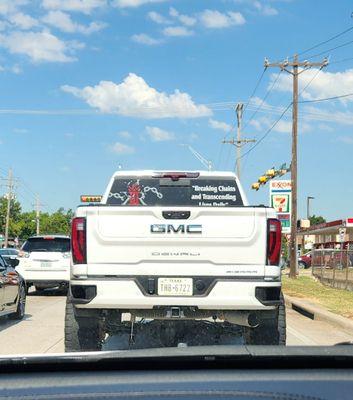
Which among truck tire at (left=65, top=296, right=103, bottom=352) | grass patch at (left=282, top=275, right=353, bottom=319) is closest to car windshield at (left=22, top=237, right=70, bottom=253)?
grass patch at (left=282, top=275, right=353, bottom=319)

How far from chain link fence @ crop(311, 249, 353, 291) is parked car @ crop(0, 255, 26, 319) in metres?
11.6

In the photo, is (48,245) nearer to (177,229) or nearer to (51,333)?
(51,333)

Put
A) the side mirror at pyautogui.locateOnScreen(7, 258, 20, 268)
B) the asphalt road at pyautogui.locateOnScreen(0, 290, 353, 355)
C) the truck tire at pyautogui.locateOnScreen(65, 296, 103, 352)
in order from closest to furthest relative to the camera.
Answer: the truck tire at pyautogui.locateOnScreen(65, 296, 103, 352) < the asphalt road at pyautogui.locateOnScreen(0, 290, 353, 355) < the side mirror at pyautogui.locateOnScreen(7, 258, 20, 268)

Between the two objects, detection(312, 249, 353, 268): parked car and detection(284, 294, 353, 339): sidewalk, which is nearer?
detection(284, 294, 353, 339): sidewalk

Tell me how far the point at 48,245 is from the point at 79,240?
12.1 m

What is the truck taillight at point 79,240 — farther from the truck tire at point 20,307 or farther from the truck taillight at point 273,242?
the truck tire at point 20,307

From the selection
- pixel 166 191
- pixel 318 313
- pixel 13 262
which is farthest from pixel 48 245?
pixel 166 191

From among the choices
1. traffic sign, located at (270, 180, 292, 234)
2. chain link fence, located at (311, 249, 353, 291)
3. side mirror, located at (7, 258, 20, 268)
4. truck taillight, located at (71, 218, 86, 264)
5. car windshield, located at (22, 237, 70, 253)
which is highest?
traffic sign, located at (270, 180, 292, 234)

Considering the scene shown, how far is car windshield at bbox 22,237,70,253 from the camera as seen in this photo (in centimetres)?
1775

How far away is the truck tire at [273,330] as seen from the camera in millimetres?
6363

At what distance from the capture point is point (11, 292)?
1152 cm

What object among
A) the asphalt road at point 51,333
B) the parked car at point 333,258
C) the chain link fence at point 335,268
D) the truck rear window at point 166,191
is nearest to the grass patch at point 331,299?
the chain link fence at point 335,268

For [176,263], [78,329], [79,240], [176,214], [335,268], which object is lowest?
[335,268]

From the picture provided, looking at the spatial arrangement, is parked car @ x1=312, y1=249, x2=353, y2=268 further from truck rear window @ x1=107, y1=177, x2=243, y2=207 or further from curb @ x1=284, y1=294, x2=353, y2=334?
truck rear window @ x1=107, y1=177, x2=243, y2=207
